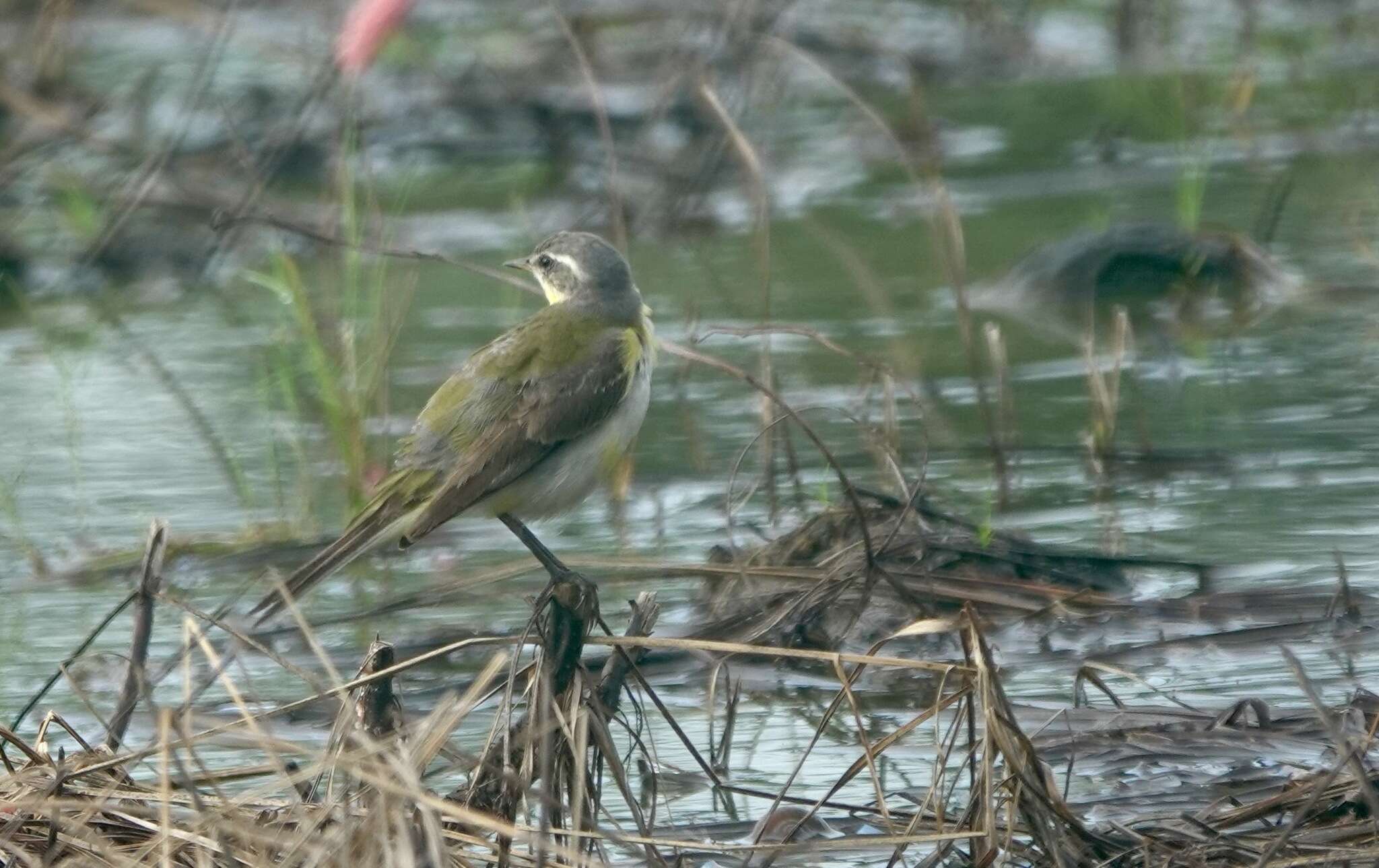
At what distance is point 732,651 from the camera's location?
143 inches

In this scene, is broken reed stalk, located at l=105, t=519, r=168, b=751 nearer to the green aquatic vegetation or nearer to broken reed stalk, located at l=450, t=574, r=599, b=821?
broken reed stalk, located at l=450, t=574, r=599, b=821

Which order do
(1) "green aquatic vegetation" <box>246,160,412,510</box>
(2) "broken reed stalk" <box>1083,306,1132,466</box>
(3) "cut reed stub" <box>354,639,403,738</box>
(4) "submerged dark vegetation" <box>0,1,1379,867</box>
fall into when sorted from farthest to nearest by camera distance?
(2) "broken reed stalk" <box>1083,306,1132,466</box>, (1) "green aquatic vegetation" <box>246,160,412,510</box>, (3) "cut reed stub" <box>354,639,403,738</box>, (4) "submerged dark vegetation" <box>0,1,1379,867</box>

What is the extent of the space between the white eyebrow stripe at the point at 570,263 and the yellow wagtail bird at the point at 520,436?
0.39 ft

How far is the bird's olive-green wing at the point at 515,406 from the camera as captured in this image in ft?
16.4

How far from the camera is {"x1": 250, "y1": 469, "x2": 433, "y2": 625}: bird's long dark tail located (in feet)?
16.2

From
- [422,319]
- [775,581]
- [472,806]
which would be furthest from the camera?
[422,319]

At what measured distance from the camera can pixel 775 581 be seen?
533cm

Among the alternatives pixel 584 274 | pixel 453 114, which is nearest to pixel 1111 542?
pixel 584 274

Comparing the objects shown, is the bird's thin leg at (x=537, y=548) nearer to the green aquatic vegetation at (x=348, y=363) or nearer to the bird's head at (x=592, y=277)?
the bird's head at (x=592, y=277)

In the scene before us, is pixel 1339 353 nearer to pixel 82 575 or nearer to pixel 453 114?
pixel 82 575

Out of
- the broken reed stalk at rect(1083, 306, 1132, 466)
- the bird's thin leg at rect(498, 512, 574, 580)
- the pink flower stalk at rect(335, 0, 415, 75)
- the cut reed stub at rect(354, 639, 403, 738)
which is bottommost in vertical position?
the cut reed stub at rect(354, 639, 403, 738)

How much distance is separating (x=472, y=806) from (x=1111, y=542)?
2.66 metres

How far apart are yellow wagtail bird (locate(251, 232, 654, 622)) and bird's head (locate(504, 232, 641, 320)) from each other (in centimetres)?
5

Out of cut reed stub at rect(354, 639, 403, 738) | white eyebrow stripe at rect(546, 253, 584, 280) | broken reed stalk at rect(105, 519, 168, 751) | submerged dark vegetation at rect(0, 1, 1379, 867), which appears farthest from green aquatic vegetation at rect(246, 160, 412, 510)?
cut reed stub at rect(354, 639, 403, 738)
